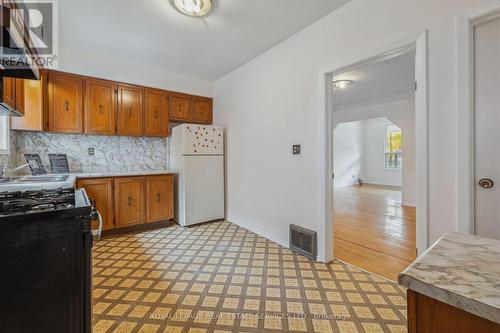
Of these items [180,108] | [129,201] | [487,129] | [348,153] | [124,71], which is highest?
[124,71]

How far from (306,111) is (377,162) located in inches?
301

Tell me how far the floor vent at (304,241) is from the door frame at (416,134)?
0.08 meters

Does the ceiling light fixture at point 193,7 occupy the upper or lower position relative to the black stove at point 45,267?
upper

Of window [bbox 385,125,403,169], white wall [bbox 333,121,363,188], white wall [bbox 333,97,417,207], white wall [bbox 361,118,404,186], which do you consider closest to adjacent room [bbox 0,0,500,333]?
white wall [bbox 333,97,417,207]

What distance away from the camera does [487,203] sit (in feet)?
4.63

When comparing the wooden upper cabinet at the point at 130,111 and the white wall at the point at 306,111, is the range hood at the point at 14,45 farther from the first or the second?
the white wall at the point at 306,111

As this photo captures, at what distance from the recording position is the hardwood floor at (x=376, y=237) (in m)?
2.31

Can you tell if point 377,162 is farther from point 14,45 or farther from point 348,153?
point 14,45

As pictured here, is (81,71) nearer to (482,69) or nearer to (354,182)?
(482,69)

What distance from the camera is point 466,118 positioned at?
144 cm

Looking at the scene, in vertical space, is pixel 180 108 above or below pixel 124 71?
below

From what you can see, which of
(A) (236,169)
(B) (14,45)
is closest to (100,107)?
(A) (236,169)

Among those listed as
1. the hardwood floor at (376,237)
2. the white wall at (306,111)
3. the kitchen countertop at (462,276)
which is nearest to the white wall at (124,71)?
the white wall at (306,111)

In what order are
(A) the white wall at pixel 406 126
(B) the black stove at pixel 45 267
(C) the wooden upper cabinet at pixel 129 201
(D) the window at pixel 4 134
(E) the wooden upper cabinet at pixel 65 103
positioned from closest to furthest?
(B) the black stove at pixel 45 267
(D) the window at pixel 4 134
(E) the wooden upper cabinet at pixel 65 103
(C) the wooden upper cabinet at pixel 129 201
(A) the white wall at pixel 406 126
